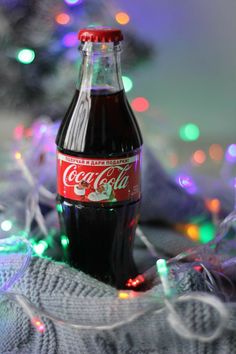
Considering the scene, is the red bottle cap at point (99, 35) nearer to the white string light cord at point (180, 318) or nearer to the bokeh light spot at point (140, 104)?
the white string light cord at point (180, 318)

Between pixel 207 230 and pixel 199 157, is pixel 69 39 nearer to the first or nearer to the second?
pixel 207 230

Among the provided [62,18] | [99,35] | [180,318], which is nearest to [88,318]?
[180,318]

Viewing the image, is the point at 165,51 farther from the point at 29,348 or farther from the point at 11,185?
the point at 29,348

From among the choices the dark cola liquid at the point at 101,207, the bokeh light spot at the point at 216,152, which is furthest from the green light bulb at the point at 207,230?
the bokeh light spot at the point at 216,152

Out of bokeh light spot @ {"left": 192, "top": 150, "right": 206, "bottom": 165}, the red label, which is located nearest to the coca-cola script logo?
the red label

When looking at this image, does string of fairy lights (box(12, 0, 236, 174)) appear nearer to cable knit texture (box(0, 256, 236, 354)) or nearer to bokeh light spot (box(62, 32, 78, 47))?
bokeh light spot (box(62, 32, 78, 47))

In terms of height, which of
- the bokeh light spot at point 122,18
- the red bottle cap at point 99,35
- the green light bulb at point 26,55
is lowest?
the green light bulb at point 26,55

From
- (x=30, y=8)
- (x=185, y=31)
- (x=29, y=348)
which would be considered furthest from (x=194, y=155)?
(x=29, y=348)
